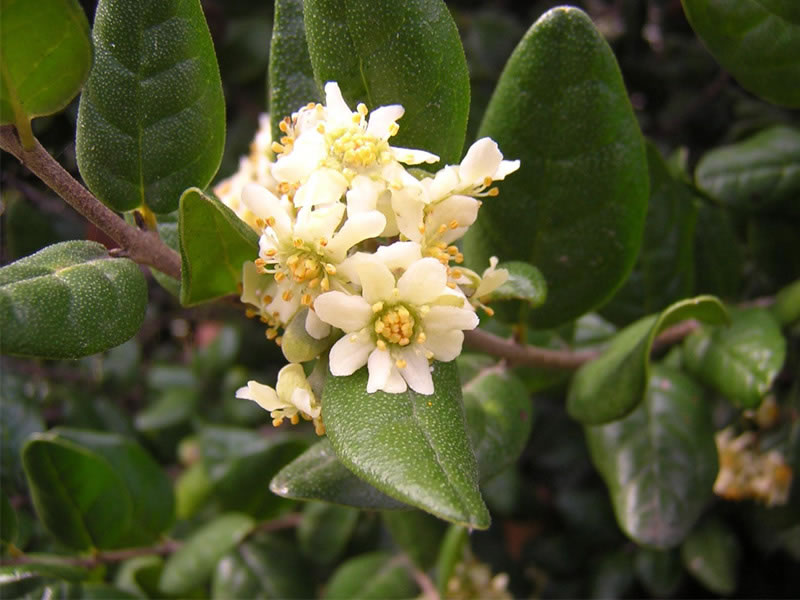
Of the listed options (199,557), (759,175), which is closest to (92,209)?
(199,557)

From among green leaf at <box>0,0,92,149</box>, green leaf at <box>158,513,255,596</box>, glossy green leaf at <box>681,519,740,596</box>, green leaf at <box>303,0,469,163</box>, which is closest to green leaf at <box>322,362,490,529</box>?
green leaf at <box>303,0,469,163</box>

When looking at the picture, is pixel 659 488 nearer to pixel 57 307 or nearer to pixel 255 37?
pixel 57 307

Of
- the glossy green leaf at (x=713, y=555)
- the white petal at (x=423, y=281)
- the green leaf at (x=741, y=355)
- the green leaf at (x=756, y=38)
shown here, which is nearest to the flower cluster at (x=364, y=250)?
the white petal at (x=423, y=281)

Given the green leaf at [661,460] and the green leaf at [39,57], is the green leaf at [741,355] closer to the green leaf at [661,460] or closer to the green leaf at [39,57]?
the green leaf at [661,460]

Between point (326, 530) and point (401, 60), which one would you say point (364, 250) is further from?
point (326, 530)

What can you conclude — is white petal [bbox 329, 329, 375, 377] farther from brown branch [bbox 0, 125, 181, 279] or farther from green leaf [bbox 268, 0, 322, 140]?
green leaf [bbox 268, 0, 322, 140]

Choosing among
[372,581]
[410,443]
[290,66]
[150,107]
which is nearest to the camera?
[410,443]
